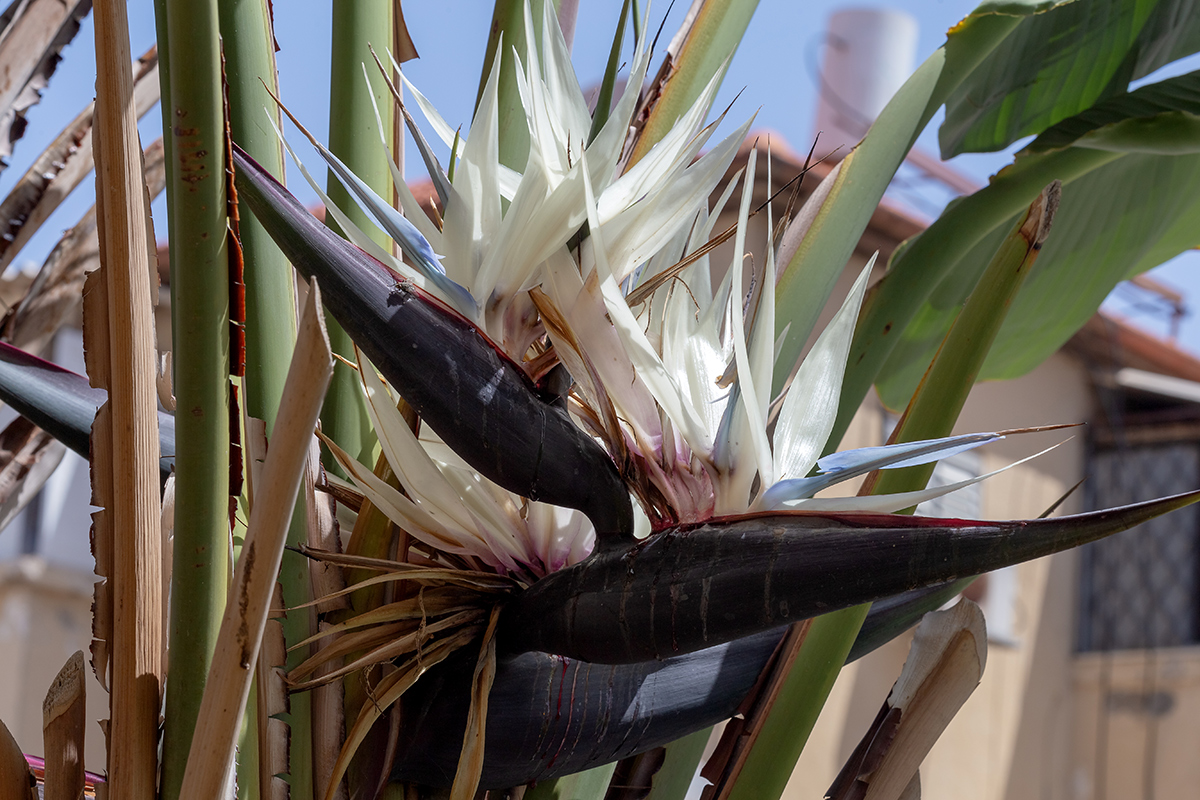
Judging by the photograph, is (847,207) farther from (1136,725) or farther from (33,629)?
(1136,725)

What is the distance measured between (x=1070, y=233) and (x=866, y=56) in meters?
3.36

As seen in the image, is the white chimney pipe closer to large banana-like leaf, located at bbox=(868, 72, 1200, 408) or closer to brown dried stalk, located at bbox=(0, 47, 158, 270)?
large banana-like leaf, located at bbox=(868, 72, 1200, 408)

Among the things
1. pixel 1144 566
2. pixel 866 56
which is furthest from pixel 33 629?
pixel 1144 566

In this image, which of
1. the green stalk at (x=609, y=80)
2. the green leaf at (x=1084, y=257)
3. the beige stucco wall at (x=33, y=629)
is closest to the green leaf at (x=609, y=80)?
the green stalk at (x=609, y=80)

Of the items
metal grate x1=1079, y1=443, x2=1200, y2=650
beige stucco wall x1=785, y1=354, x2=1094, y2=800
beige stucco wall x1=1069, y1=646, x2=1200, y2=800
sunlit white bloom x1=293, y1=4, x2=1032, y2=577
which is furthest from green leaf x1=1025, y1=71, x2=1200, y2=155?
beige stucco wall x1=1069, y1=646, x2=1200, y2=800

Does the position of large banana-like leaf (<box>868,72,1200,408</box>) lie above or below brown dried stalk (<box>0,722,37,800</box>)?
above

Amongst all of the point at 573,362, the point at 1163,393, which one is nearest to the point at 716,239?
the point at 573,362

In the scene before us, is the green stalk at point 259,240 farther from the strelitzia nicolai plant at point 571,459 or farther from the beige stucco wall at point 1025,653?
the beige stucco wall at point 1025,653

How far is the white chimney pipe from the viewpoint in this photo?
12.9 feet

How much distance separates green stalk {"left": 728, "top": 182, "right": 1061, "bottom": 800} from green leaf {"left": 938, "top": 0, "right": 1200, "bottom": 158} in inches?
13.8

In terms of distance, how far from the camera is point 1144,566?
149 inches

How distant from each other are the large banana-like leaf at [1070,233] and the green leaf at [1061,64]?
0.17 ft

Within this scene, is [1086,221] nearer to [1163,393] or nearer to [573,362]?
[573,362]

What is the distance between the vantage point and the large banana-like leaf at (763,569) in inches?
9.3
